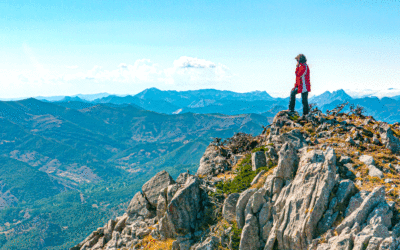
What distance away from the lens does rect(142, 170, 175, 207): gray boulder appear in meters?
38.1

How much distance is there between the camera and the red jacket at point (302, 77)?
113 feet

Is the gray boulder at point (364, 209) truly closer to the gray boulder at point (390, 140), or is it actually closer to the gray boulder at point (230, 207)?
the gray boulder at point (390, 140)

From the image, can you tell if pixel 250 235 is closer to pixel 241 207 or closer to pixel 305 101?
pixel 241 207

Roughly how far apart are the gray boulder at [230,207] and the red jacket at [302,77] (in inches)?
721

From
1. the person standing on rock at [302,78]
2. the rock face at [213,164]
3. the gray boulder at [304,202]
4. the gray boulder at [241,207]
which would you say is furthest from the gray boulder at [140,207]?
the person standing on rock at [302,78]

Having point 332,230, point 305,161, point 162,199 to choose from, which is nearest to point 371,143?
point 305,161

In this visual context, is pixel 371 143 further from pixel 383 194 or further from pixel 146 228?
pixel 146 228

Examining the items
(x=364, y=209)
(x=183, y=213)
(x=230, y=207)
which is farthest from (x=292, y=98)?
(x=183, y=213)

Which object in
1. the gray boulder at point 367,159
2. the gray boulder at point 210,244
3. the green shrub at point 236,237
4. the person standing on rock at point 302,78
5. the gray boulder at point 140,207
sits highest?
the person standing on rock at point 302,78

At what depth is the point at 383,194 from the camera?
18719 mm

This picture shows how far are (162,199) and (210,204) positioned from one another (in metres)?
7.49

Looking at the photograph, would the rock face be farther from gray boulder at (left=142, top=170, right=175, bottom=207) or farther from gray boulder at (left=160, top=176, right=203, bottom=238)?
gray boulder at (left=160, top=176, right=203, bottom=238)

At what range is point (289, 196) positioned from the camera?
2264 centimetres

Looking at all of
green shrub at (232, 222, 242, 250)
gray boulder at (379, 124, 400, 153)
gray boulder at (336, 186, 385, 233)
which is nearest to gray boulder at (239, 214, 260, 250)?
green shrub at (232, 222, 242, 250)
